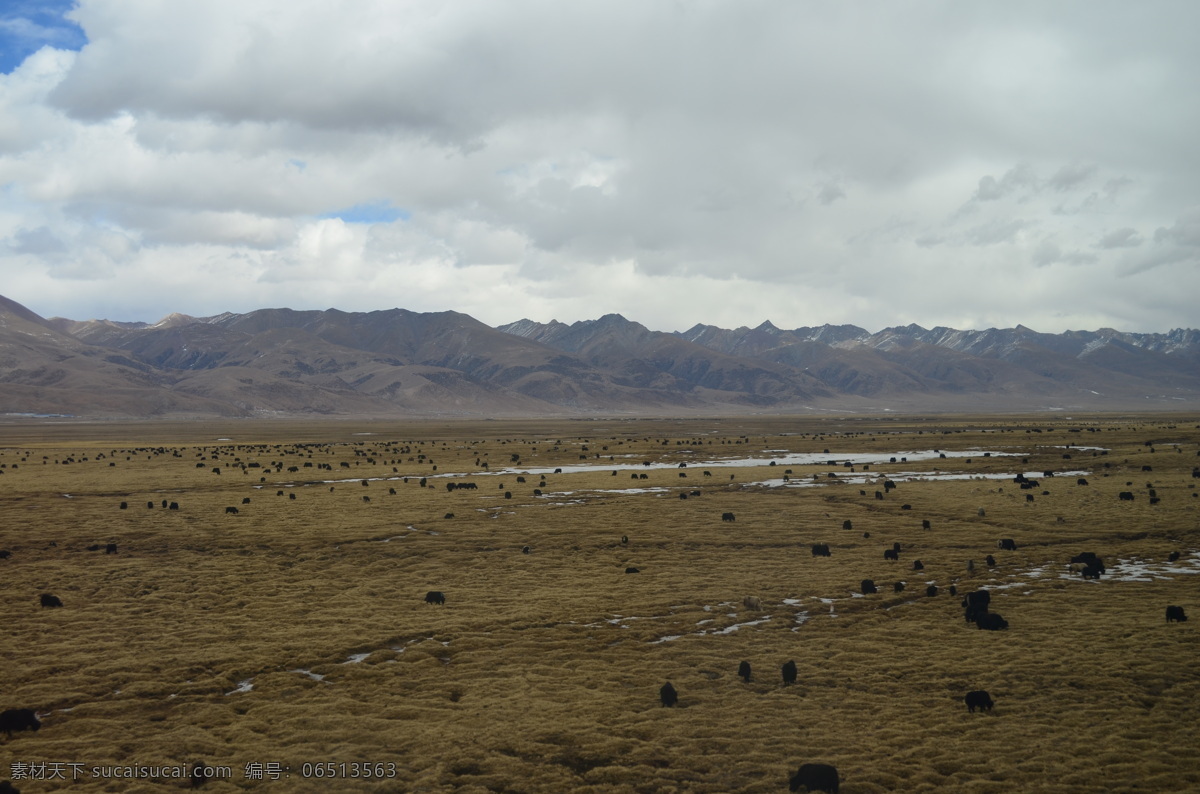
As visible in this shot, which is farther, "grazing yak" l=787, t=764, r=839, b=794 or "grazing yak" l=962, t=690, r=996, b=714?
"grazing yak" l=962, t=690, r=996, b=714

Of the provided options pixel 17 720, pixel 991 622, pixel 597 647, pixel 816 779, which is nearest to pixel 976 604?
pixel 991 622

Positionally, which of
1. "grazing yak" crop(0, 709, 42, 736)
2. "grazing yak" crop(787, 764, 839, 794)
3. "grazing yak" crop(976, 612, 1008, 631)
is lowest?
"grazing yak" crop(0, 709, 42, 736)

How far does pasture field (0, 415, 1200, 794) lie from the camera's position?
1349 centimetres

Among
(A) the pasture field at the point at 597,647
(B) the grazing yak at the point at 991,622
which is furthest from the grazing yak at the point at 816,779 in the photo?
(B) the grazing yak at the point at 991,622

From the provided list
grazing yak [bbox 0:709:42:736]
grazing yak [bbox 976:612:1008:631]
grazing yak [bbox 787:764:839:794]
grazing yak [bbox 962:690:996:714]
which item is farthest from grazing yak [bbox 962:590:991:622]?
grazing yak [bbox 0:709:42:736]

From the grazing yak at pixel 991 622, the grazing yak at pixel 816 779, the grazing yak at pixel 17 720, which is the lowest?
the grazing yak at pixel 17 720

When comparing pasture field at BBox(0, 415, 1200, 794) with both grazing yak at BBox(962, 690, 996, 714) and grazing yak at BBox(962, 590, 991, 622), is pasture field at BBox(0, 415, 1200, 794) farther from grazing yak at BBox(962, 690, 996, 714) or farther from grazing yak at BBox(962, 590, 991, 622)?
grazing yak at BBox(962, 590, 991, 622)

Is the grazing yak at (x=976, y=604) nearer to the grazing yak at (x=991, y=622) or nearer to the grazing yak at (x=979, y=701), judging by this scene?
the grazing yak at (x=991, y=622)

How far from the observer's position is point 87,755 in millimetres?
13836

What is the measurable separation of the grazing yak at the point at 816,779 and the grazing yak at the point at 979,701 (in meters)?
4.42

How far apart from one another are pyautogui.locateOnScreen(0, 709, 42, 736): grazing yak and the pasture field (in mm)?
216

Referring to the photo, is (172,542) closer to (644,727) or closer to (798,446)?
(644,727)

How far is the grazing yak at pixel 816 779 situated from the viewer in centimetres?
1232

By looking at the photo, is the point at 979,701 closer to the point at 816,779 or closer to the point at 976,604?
the point at 816,779
